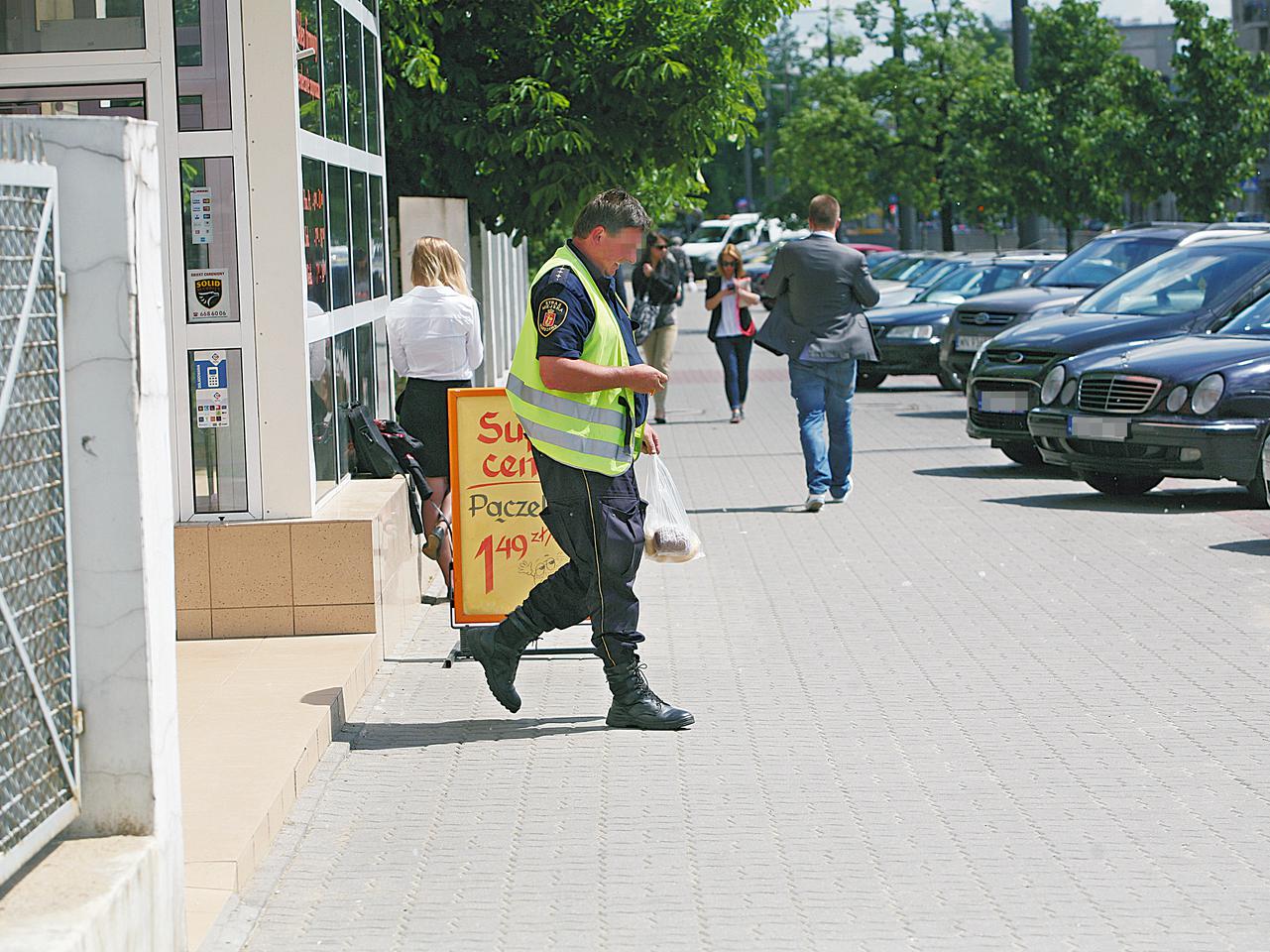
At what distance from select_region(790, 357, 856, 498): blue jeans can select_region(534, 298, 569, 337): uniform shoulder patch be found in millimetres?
6356

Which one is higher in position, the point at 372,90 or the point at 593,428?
the point at 372,90

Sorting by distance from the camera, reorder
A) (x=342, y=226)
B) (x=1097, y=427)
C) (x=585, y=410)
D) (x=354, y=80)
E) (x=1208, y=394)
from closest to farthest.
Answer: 1. (x=585, y=410)
2. (x=342, y=226)
3. (x=354, y=80)
4. (x=1208, y=394)
5. (x=1097, y=427)

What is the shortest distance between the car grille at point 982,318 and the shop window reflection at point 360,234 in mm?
10775

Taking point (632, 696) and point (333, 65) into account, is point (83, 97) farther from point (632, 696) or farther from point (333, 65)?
point (632, 696)

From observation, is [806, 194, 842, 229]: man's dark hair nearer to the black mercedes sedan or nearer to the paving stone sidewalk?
the black mercedes sedan

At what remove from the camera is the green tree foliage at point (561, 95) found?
14.1 m

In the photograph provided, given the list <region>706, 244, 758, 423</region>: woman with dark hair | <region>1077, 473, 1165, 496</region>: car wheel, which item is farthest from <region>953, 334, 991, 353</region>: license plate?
<region>1077, 473, 1165, 496</region>: car wheel

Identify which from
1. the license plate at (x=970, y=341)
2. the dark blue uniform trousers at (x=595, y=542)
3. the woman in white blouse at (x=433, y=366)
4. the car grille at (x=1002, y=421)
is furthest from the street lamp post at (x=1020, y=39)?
the dark blue uniform trousers at (x=595, y=542)

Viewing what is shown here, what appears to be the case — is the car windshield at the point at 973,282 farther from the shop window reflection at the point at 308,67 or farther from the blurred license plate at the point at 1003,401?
the shop window reflection at the point at 308,67

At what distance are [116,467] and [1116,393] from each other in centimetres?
970

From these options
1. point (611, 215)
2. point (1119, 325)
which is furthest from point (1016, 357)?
point (611, 215)

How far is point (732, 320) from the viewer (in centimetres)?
2020

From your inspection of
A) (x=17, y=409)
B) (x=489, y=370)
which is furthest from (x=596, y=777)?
(x=489, y=370)

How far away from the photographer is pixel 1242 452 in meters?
12.4
